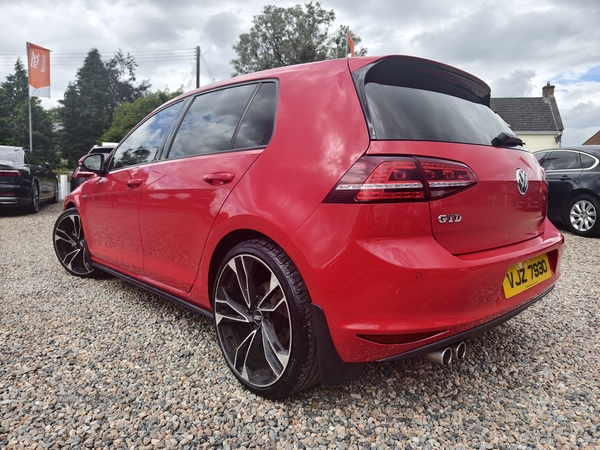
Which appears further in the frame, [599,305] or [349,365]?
[599,305]

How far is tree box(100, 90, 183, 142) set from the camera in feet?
125

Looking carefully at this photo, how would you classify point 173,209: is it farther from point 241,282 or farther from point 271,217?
point 271,217

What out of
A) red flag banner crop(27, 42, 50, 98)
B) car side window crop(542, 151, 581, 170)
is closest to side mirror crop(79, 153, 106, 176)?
car side window crop(542, 151, 581, 170)

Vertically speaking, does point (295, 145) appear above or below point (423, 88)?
below

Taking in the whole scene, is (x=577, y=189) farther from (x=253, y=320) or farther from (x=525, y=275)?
(x=253, y=320)

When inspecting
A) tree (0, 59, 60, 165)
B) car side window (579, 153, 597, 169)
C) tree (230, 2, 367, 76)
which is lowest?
car side window (579, 153, 597, 169)

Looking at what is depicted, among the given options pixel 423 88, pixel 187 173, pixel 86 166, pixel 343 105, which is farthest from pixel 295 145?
pixel 86 166

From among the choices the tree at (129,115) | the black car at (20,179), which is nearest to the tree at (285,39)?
the tree at (129,115)

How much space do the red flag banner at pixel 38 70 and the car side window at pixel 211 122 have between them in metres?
16.9

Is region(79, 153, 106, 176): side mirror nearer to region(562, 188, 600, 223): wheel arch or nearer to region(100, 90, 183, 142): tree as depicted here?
region(562, 188, 600, 223): wheel arch

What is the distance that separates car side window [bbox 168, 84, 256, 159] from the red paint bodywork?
Result: 108mm

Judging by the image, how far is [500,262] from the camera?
182cm

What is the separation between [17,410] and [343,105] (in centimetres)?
200

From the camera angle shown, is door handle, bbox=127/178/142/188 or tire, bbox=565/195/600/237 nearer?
door handle, bbox=127/178/142/188
